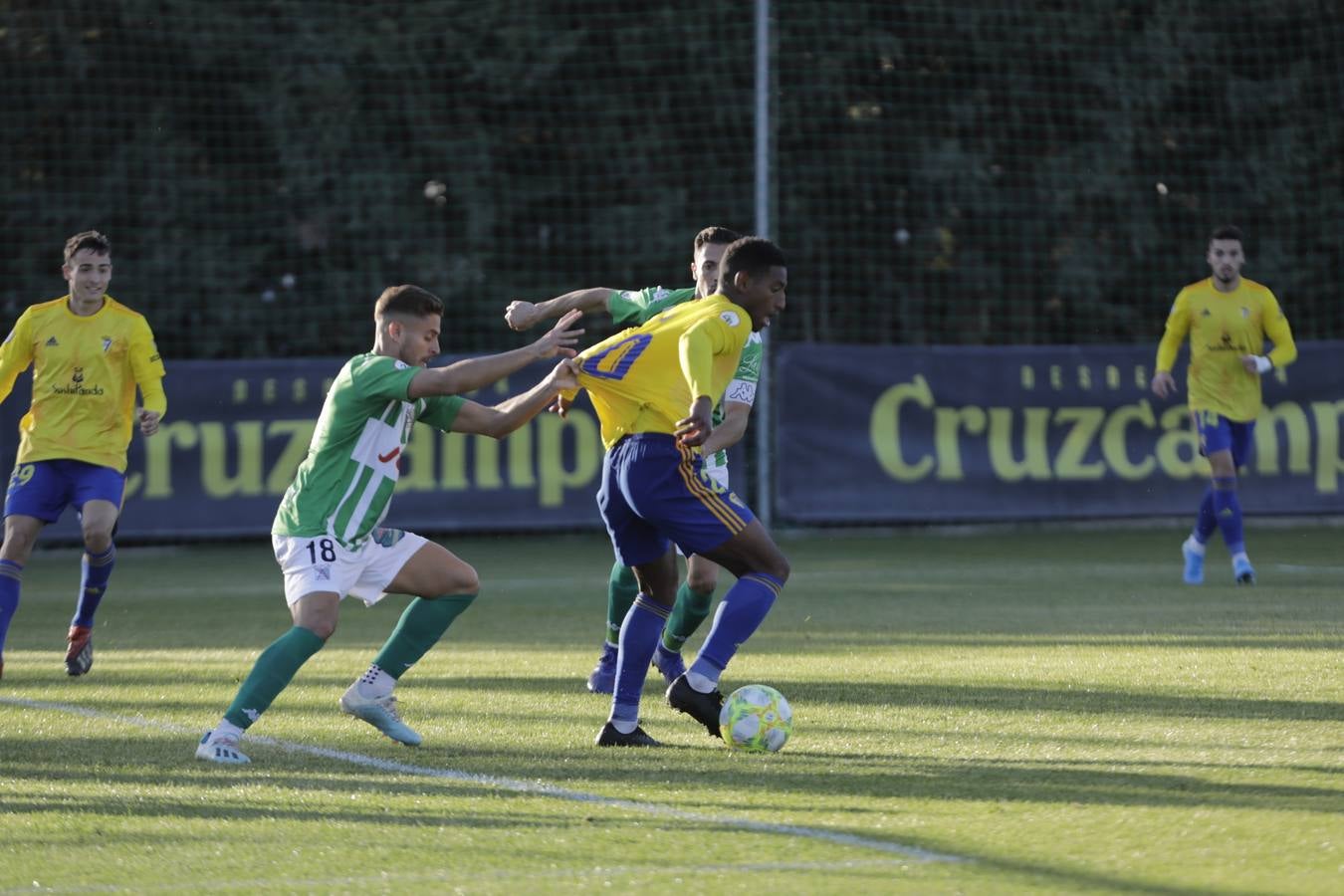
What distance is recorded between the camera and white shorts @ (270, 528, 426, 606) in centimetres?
627

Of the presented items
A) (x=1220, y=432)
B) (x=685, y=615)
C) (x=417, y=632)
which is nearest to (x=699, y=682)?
(x=417, y=632)

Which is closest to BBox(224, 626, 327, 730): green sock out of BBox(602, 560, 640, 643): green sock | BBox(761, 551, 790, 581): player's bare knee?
BBox(761, 551, 790, 581): player's bare knee

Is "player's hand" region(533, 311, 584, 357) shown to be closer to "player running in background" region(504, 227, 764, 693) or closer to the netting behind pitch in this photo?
"player running in background" region(504, 227, 764, 693)

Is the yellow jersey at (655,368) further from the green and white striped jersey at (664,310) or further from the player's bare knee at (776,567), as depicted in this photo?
the green and white striped jersey at (664,310)

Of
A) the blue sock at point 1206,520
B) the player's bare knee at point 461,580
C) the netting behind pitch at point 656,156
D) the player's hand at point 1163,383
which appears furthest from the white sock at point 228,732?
the netting behind pitch at point 656,156

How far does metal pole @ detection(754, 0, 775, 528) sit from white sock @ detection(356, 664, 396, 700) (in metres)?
10.8

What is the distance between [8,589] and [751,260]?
4.61 m

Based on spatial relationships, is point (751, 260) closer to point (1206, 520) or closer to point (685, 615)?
point (685, 615)

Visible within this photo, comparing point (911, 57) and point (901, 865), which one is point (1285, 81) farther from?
point (901, 865)

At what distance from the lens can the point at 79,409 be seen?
31.0 feet

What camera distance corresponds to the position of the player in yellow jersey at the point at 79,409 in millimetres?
9320

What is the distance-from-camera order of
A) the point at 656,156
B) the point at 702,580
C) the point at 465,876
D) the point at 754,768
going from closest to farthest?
1. the point at 465,876
2. the point at 754,768
3. the point at 702,580
4. the point at 656,156

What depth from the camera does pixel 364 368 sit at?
20.7 ft

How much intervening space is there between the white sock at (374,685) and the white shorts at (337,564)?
27 cm
